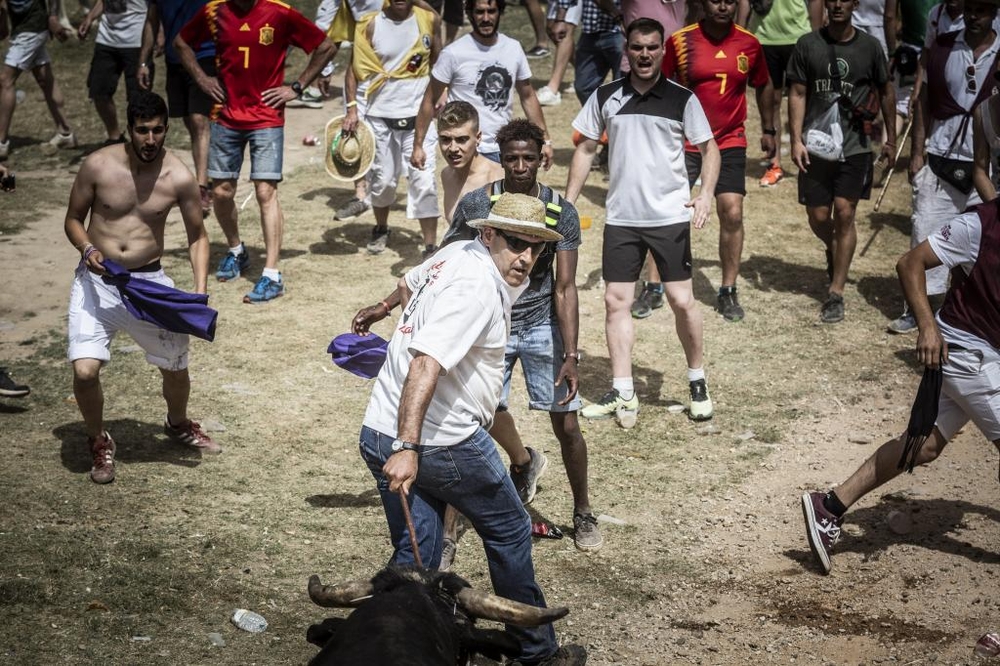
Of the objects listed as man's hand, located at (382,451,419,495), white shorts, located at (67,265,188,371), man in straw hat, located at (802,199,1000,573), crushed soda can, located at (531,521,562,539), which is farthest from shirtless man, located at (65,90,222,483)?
man in straw hat, located at (802,199,1000,573)

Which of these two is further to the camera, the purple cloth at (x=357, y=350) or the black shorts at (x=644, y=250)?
the black shorts at (x=644, y=250)

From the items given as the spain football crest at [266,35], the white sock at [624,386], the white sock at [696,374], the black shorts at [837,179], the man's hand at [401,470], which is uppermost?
the spain football crest at [266,35]

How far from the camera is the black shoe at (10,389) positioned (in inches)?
319

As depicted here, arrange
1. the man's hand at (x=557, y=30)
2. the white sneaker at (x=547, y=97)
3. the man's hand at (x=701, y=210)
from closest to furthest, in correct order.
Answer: the man's hand at (x=701, y=210)
the man's hand at (x=557, y=30)
the white sneaker at (x=547, y=97)

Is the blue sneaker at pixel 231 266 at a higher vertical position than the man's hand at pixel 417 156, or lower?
lower

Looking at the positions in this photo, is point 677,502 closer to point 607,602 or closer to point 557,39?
point 607,602

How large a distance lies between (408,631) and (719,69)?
691cm

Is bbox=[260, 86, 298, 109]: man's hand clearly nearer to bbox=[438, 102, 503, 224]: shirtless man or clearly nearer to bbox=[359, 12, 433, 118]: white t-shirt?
bbox=[359, 12, 433, 118]: white t-shirt

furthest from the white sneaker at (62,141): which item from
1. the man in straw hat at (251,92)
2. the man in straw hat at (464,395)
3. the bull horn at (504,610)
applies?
the bull horn at (504,610)

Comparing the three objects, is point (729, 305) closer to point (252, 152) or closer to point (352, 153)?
point (352, 153)

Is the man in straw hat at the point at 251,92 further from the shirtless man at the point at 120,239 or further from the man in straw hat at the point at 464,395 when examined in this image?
the man in straw hat at the point at 464,395

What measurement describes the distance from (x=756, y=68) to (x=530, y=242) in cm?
563

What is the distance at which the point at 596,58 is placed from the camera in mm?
13070

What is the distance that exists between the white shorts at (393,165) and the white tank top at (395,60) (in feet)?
0.62
